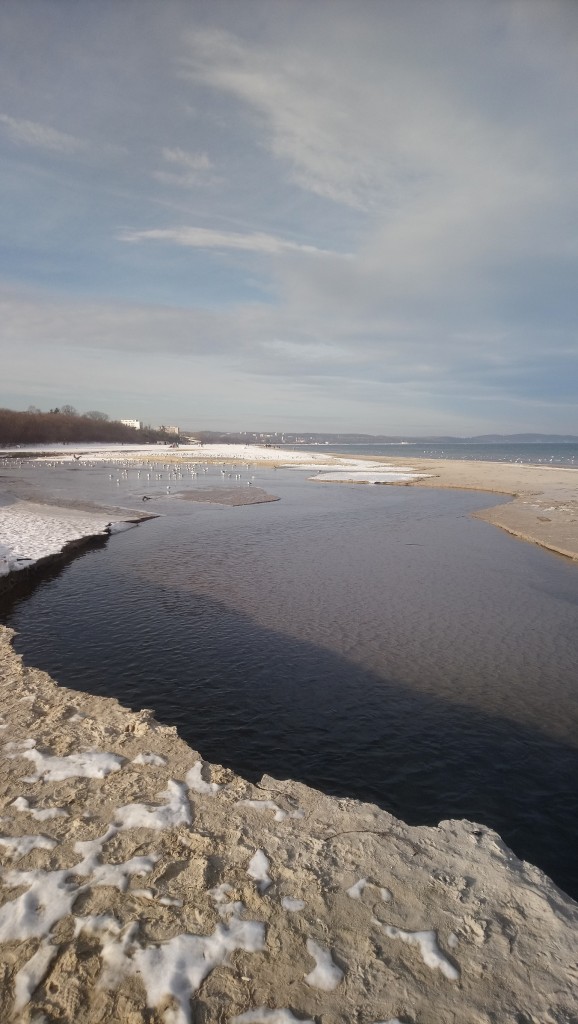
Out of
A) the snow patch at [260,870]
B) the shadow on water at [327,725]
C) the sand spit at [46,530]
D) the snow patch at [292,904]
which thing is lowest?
the shadow on water at [327,725]

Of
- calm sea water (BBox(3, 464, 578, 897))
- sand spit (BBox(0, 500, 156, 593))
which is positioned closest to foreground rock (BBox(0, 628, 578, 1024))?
calm sea water (BBox(3, 464, 578, 897))

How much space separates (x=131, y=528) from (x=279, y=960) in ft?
74.2

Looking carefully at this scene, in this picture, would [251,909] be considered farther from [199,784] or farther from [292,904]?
[199,784]

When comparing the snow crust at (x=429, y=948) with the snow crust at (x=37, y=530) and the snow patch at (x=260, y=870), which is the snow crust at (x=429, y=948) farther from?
the snow crust at (x=37, y=530)

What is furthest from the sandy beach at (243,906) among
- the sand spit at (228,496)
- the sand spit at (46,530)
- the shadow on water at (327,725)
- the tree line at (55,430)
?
the tree line at (55,430)

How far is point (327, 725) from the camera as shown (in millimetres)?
8594

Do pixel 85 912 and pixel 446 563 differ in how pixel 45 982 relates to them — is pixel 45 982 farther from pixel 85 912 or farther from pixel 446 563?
pixel 446 563

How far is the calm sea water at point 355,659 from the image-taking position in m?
7.34

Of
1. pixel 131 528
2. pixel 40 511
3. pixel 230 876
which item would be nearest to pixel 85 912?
pixel 230 876

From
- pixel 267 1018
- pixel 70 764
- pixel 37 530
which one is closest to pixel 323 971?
pixel 267 1018

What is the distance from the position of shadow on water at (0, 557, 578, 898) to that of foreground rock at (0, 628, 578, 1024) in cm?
76

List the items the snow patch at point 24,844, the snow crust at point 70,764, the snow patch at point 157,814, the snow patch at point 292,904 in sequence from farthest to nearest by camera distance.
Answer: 1. the snow crust at point 70,764
2. the snow patch at point 157,814
3. the snow patch at point 24,844
4. the snow patch at point 292,904

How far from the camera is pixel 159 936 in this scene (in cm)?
434

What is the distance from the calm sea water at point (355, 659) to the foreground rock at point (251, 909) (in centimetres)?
108
